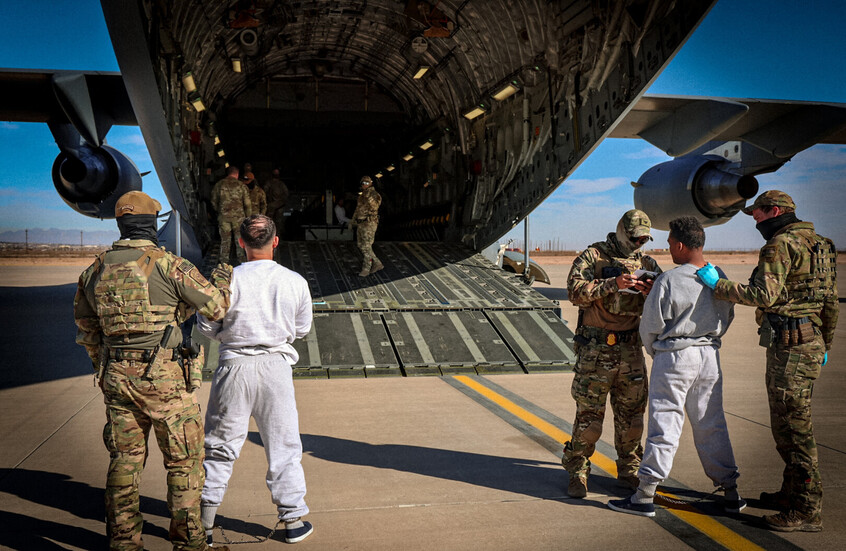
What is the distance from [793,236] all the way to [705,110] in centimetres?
796

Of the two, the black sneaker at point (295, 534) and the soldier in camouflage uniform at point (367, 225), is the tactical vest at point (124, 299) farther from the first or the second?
the soldier in camouflage uniform at point (367, 225)

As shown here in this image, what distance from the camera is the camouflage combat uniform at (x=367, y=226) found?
418 inches

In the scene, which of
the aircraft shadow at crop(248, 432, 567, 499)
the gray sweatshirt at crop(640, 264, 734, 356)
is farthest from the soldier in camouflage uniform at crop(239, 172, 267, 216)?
the gray sweatshirt at crop(640, 264, 734, 356)

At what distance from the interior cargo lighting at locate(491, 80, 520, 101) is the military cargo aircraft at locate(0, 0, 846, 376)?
0.10ft

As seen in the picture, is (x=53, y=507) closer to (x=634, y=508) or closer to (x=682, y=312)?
(x=634, y=508)

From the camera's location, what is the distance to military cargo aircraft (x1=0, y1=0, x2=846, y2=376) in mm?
7855

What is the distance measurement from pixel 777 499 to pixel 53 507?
4.15m

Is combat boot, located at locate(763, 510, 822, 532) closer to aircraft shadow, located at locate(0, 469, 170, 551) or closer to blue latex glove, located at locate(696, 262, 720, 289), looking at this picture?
blue latex glove, located at locate(696, 262, 720, 289)

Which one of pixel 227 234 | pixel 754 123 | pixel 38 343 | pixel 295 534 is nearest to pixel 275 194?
pixel 227 234

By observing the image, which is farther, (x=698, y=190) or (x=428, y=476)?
(x=698, y=190)

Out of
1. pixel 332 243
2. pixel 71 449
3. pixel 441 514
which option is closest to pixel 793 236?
pixel 441 514

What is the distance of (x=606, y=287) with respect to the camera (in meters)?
3.80

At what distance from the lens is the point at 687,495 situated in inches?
152

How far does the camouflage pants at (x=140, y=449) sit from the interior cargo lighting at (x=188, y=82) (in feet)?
27.7
